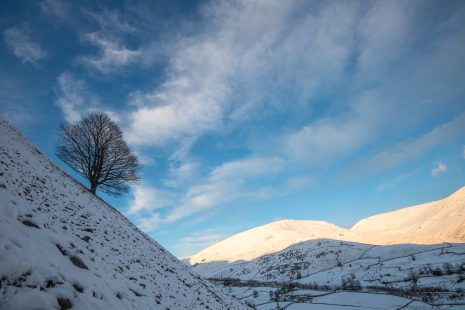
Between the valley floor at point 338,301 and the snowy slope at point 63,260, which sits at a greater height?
the snowy slope at point 63,260

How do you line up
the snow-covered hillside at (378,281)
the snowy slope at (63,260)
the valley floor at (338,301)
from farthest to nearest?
1. the snow-covered hillside at (378,281)
2. the valley floor at (338,301)
3. the snowy slope at (63,260)

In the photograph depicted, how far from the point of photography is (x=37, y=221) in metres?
7.91

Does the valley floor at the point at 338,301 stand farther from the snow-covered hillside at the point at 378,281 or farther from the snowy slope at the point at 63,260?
the snowy slope at the point at 63,260

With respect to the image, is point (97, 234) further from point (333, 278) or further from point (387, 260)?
point (387, 260)

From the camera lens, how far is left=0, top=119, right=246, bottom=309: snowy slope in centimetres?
487

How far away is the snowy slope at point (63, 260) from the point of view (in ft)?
16.0

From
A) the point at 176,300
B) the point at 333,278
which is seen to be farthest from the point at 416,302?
the point at 176,300

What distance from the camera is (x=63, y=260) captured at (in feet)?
22.2

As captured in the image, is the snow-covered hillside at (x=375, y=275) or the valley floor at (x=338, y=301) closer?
the valley floor at (x=338, y=301)

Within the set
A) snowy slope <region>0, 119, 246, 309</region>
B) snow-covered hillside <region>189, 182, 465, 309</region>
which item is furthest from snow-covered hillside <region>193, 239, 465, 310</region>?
snowy slope <region>0, 119, 246, 309</region>

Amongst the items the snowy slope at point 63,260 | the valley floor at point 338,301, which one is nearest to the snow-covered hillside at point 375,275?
the valley floor at point 338,301

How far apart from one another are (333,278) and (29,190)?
28.6 m

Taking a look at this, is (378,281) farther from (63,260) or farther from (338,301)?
(63,260)

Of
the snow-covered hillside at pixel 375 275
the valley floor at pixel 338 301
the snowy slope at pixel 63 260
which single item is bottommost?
the valley floor at pixel 338 301
